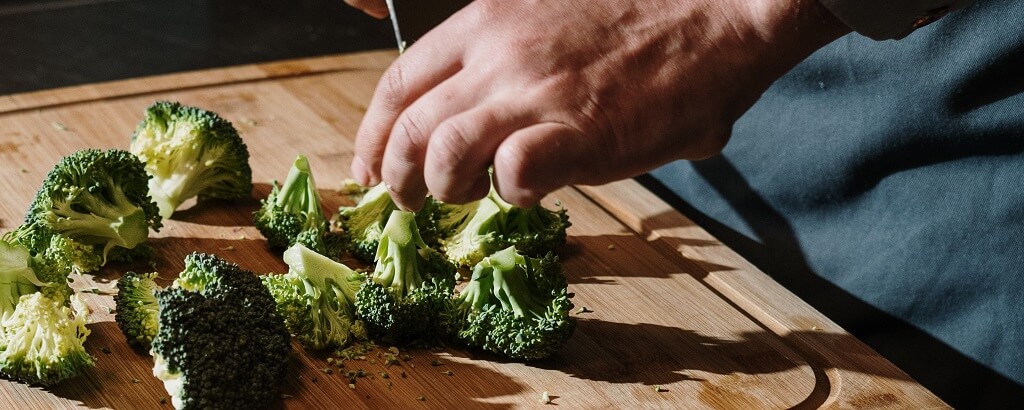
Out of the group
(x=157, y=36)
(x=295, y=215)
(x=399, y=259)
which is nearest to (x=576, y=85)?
(x=399, y=259)

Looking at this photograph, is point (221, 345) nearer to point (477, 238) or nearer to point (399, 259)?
point (399, 259)

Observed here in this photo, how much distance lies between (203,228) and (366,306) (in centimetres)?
52

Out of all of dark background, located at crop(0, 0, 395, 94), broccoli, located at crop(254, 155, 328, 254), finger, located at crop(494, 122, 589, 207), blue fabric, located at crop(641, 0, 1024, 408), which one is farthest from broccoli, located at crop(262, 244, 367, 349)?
dark background, located at crop(0, 0, 395, 94)

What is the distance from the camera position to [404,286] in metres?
1.76

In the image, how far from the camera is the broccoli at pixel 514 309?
1640 millimetres

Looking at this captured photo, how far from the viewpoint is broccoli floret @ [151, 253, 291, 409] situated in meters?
1.47

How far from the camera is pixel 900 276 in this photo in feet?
6.58

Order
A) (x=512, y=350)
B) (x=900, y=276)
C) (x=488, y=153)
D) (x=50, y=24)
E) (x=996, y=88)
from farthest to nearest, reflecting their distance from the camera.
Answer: (x=50, y=24) → (x=900, y=276) → (x=996, y=88) → (x=512, y=350) → (x=488, y=153)

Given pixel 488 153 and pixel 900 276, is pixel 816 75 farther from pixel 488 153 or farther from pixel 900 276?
pixel 488 153

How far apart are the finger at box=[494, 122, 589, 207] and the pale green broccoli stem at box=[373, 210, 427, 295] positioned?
1.60 ft

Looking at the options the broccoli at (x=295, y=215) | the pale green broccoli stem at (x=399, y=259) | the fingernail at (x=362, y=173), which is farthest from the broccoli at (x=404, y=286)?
the fingernail at (x=362, y=173)

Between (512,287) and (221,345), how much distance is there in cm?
44

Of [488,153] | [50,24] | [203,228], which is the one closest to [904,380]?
[488,153]

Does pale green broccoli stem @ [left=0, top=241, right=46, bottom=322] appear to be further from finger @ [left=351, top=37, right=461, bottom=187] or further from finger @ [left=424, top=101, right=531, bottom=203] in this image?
finger @ [left=424, top=101, right=531, bottom=203]
